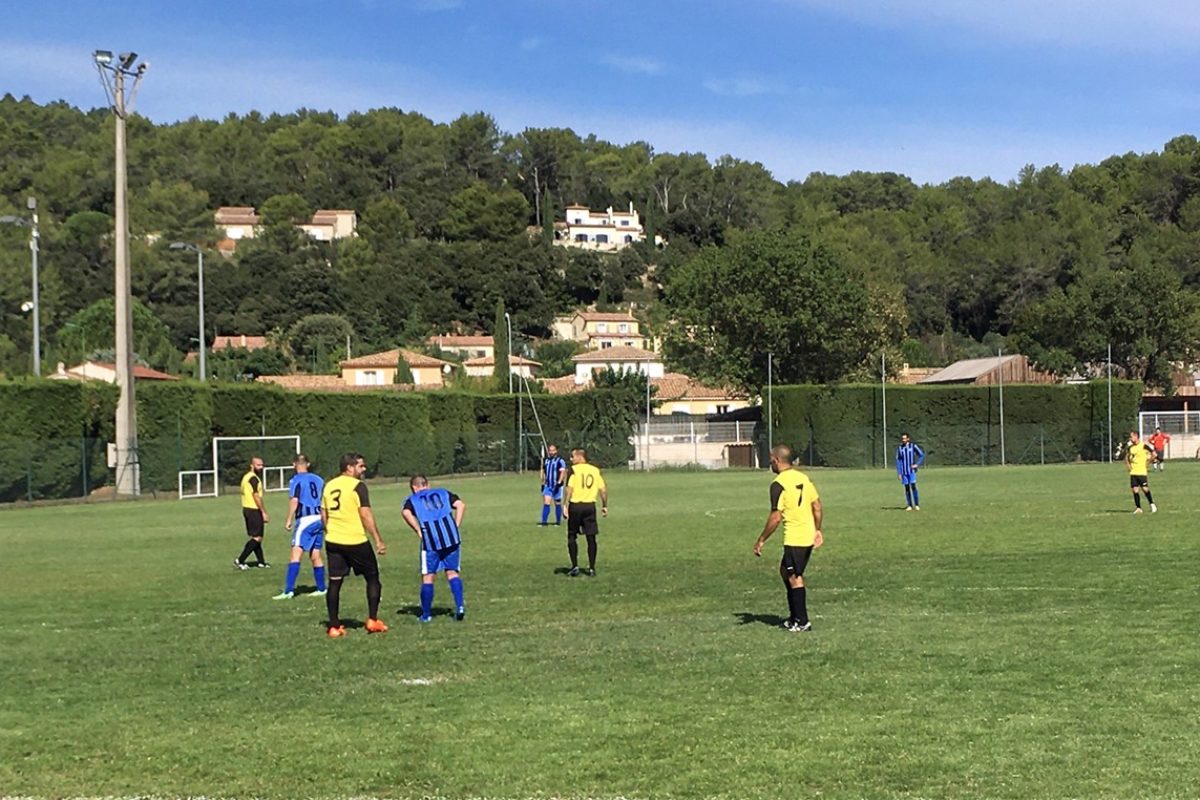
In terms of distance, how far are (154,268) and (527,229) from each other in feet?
194

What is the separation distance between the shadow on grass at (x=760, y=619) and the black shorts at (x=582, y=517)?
4.35 metres

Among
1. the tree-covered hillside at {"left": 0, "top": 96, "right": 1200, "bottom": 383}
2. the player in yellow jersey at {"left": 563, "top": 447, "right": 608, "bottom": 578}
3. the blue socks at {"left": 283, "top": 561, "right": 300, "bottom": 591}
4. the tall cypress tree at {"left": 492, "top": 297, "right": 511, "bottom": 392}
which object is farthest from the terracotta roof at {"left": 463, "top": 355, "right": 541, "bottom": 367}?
the blue socks at {"left": 283, "top": 561, "right": 300, "bottom": 591}

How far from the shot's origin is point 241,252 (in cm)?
14025

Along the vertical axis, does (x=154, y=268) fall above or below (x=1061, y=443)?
above

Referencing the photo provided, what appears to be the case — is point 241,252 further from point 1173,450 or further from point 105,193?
point 1173,450

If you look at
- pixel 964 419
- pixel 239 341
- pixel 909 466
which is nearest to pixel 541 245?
pixel 239 341

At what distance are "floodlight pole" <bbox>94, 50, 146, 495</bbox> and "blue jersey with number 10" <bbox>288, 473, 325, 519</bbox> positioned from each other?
29.1 m

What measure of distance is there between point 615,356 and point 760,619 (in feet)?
360

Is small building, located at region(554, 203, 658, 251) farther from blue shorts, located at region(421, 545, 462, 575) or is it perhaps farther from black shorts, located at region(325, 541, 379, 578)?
black shorts, located at region(325, 541, 379, 578)

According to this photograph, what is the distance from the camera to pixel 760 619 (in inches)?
571

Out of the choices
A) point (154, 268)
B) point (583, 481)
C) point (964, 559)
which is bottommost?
point (964, 559)

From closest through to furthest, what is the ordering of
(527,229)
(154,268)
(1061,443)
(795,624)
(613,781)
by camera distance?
(613,781) → (795,624) → (1061,443) → (154,268) → (527,229)

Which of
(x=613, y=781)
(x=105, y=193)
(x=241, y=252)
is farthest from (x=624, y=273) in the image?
(x=613, y=781)

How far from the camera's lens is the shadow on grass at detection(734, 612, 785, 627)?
14174mm
